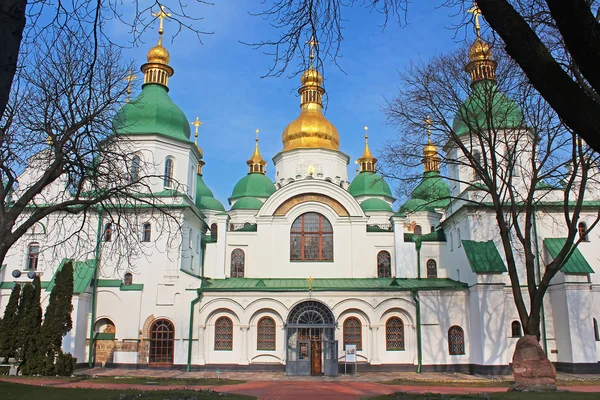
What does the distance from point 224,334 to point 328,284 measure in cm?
551

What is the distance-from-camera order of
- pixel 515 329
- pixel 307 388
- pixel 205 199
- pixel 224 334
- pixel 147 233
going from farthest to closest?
1. pixel 205 199
2. pixel 147 233
3. pixel 224 334
4. pixel 515 329
5. pixel 307 388

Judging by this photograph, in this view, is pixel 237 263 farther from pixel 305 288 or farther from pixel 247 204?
pixel 247 204

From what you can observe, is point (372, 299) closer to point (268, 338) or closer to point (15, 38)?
point (268, 338)

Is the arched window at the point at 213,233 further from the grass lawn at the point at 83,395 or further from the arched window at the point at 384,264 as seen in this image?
the grass lawn at the point at 83,395

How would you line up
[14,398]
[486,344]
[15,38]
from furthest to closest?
[486,344] → [14,398] → [15,38]

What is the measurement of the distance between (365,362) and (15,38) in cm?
2404

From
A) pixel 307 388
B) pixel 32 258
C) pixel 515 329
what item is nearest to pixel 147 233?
pixel 32 258

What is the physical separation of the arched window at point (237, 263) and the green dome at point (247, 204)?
819cm

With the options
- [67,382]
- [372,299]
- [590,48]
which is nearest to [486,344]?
[372,299]

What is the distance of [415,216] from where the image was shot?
3728cm

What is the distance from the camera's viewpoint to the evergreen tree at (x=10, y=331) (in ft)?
67.4

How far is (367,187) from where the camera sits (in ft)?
129

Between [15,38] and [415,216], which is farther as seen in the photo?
[415,216]

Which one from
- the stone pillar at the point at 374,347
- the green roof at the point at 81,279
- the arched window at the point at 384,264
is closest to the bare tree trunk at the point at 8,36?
the green roof at the point at 81,279
